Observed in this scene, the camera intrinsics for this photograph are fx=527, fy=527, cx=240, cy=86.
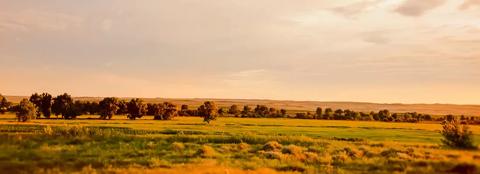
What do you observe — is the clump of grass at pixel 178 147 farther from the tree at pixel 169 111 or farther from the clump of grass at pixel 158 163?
the tree at pixel 169 111

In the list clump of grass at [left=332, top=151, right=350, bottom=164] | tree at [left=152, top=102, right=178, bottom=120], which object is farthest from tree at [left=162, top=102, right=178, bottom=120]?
clump of grass at [left=332, top=151, right=350, bottom=164]

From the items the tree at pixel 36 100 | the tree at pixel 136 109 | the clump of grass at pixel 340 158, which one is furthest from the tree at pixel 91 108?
the clump of grass at pixel 340 158

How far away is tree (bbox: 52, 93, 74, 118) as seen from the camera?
12004 centimetres

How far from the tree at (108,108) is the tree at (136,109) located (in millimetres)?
3350

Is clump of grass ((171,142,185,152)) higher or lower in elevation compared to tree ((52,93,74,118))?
lower

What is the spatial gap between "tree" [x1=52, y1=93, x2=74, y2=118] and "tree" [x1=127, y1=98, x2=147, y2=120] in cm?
1310

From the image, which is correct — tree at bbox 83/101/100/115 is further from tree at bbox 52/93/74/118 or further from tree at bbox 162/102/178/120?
tree at bbox 162/102/178/120

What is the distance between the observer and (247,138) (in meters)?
60.1

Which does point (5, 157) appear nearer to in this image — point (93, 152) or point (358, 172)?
point (93, 152)

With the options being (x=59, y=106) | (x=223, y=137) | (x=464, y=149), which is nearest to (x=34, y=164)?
(x=223, y=137)

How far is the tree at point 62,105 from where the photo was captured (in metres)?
120

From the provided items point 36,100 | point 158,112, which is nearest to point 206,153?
point 158,112

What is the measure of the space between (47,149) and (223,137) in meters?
22.0

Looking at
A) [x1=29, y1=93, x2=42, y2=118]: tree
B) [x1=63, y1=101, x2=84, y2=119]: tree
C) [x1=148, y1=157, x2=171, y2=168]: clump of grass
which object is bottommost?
[x1=148, y1=157, x2=171, y2=168]: clump of grass
